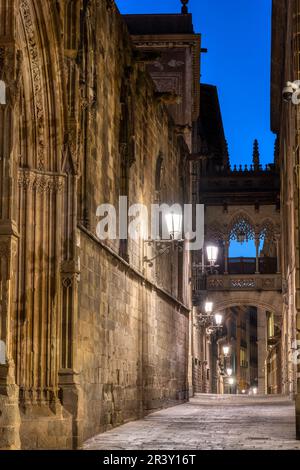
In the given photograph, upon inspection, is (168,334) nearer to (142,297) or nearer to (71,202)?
(142,297)

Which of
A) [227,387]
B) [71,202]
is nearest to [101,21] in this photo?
[71,202]

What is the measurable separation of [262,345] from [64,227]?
5929 cm

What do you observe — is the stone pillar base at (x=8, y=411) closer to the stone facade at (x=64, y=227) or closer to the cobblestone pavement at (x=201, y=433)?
→ the stone facade at (x=64, y=227)

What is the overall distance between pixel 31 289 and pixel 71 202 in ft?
4.29

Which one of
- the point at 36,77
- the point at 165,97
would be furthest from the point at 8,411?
the point at 165,97

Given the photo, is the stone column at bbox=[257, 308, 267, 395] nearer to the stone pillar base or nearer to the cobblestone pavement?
the cobblestone pavement

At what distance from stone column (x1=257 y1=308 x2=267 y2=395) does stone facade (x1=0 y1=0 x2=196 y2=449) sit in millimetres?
49033

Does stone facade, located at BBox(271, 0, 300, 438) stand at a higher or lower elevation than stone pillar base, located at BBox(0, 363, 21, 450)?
higher

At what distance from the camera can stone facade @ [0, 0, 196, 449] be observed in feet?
31.7

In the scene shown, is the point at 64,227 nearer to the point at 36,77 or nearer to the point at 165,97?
the point at 36,77

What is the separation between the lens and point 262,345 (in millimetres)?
70812

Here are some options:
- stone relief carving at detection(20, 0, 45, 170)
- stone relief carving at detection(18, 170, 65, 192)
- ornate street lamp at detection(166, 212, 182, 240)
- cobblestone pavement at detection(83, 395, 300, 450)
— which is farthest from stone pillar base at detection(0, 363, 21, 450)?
ornate street lamp at detection(166, 212, 182, 240)

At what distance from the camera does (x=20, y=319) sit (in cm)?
1212

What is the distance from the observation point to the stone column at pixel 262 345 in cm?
6856
